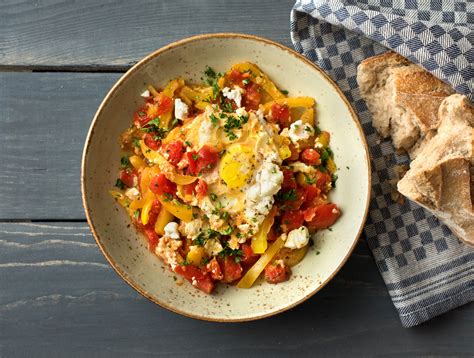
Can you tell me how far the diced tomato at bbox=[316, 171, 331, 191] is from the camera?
136 inches

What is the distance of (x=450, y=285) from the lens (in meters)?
3.70

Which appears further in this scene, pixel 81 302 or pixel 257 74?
pixel 81 302

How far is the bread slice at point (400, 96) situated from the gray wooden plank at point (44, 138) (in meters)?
1.63

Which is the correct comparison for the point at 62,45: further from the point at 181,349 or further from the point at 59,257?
the point at 181,349

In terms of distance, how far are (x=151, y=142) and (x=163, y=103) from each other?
9.4 inches

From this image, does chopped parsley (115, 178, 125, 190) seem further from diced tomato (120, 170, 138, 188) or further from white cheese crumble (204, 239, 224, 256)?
white cheese crumble (204, 239, 224, 256)

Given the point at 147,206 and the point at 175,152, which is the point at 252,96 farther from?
the point at 147,206

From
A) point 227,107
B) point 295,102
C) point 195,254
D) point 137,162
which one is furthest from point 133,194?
point 295,102

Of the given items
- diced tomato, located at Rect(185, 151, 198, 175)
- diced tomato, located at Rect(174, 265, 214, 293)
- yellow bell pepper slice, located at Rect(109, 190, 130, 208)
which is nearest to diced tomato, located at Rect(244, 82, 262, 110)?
diced tomato, located at Rect(185, 151, 198, 175)

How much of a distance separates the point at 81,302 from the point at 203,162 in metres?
1.33

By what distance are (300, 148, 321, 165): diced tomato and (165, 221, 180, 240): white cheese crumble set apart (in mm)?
840

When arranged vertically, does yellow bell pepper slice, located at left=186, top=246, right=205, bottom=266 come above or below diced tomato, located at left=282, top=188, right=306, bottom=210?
below

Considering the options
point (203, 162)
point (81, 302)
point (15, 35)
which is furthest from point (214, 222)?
point (15, 35)

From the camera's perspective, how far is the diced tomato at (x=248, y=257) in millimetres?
3428
